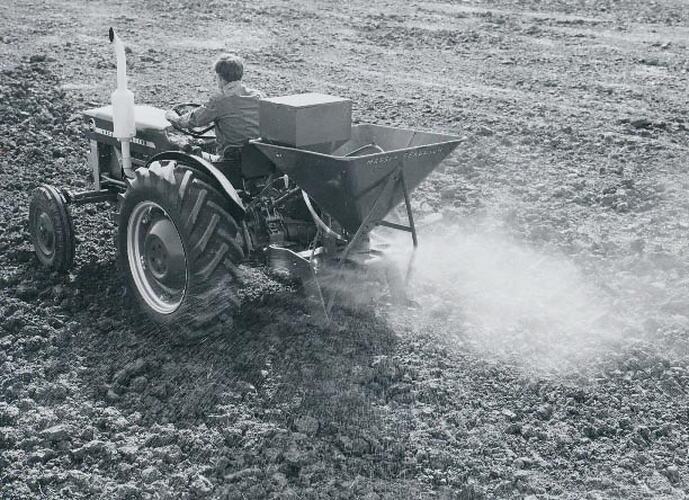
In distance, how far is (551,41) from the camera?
48.8 ft

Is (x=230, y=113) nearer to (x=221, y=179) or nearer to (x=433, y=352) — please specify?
(x=221, y=179)

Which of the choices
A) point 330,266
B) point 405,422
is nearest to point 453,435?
point 405,422

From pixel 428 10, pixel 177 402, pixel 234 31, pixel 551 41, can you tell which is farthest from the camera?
pixel 428 10

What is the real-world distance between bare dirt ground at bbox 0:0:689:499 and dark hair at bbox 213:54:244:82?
59.4 inches

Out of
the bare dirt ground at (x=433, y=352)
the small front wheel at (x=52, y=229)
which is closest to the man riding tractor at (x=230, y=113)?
the bare dirt ground at (x=433, y=352)

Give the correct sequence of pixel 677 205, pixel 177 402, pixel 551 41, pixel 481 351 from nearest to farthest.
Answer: pixel 177 402 < pixel 481 351 < pixel 677 205 < pixel 551 41

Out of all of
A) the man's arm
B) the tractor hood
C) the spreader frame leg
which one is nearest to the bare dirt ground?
the spreader frame leg

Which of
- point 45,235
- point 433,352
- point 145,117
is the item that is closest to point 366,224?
point 433,352

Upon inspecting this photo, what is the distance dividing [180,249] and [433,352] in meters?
1.67

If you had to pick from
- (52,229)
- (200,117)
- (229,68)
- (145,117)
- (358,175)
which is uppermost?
(229,68)

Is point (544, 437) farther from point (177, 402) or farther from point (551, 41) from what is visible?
point (551, 41)

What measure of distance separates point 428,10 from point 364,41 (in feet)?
9.39

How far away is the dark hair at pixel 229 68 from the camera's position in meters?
5.49

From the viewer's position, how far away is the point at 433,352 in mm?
5406
